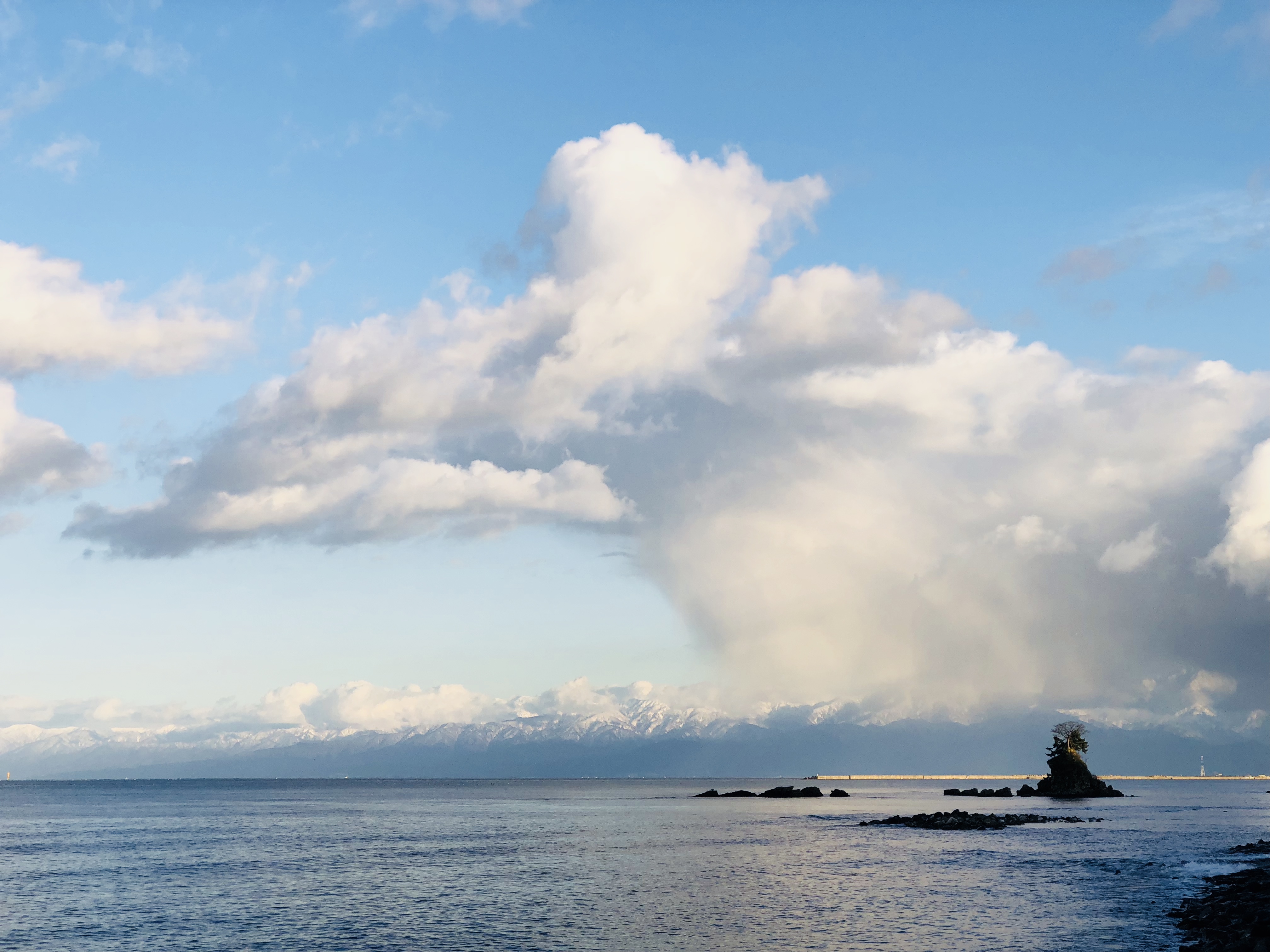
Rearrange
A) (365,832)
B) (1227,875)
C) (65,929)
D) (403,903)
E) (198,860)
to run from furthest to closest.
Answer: (365,832) → (198,860) → (1227,875) → (403,903) → (65,929)

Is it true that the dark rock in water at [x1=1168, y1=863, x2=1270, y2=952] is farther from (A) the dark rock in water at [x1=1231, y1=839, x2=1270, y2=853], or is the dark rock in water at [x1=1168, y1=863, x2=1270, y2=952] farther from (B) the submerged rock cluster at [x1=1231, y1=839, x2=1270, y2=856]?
(A) the dark rock in water at [x1=1231, y1=839, x2=1270, y2=853]

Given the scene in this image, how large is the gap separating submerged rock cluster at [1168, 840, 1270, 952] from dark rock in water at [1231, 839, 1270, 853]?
25689mm

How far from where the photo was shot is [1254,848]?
105438 mm

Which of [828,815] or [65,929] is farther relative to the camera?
[828,815]

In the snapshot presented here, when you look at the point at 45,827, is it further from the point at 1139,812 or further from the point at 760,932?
the point at 1139,812

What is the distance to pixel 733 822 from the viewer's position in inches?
6594

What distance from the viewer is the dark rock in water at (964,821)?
147 metres

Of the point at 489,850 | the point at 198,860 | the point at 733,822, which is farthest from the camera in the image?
the point at 733,822

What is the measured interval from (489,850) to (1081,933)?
72707mm

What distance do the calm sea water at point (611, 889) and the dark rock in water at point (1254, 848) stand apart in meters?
2.56

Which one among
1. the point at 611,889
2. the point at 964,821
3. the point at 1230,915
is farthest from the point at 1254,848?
the point at 611,889

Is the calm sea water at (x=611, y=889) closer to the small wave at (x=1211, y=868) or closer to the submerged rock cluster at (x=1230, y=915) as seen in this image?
the small wave at (x=1211, y=868)

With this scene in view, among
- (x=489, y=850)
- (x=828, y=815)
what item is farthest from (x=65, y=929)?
(x=828, y=815)

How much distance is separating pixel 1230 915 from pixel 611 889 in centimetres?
4219
